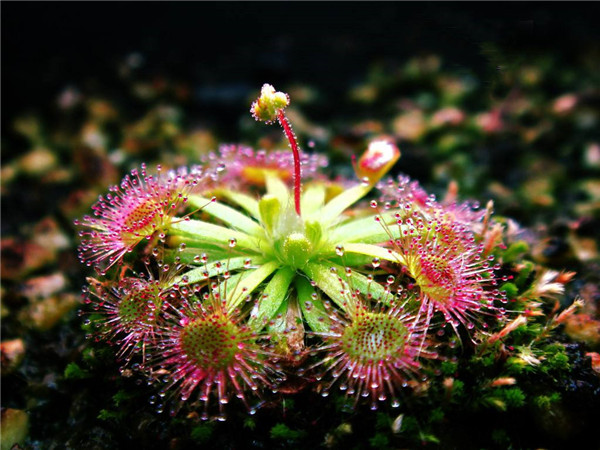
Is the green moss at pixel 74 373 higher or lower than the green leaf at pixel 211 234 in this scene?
lower

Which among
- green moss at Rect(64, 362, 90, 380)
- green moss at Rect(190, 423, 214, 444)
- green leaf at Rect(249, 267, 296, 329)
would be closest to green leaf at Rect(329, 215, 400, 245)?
green leaf at Rect(249, 267, 296, 329)

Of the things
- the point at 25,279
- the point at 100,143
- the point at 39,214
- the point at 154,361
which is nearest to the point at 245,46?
the point at 100,143

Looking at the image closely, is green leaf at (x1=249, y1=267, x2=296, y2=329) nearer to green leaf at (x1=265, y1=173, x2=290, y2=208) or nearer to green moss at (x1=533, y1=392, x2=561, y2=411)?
green leaf at (x1=265, y1=173, x2=290, y2=208)

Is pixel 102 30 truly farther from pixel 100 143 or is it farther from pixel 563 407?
pixel 563 407

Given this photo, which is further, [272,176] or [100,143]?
[100,143]

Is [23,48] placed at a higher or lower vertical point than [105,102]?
higher

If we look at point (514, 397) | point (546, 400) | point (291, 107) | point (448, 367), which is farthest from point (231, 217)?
point (291, 107)

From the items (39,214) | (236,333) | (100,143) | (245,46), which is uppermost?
(245,46)

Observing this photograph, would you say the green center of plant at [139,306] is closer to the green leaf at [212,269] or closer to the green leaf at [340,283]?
the green leaf at [212,269]

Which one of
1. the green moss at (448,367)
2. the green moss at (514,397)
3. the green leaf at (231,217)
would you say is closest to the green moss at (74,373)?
the green leaf at (231,217)
